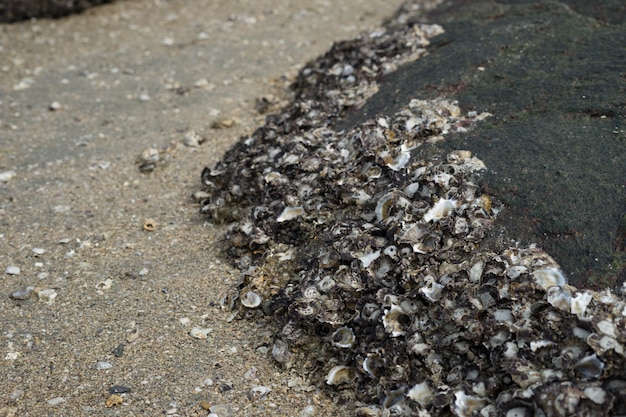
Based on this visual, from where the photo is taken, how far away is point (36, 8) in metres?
8.15

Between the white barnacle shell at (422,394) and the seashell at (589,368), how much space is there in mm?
567

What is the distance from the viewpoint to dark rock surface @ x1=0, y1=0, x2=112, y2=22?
26.5ft

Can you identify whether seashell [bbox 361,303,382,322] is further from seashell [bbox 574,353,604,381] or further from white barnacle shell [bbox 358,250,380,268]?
seashell [bbox 574,353,604,381]

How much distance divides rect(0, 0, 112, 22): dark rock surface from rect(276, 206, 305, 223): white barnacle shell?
5.94 meters

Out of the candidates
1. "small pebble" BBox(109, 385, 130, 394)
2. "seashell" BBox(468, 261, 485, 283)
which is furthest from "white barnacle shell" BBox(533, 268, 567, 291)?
"small pebble" BBox(109, 385, 130, 394)

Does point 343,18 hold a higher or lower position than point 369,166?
lower

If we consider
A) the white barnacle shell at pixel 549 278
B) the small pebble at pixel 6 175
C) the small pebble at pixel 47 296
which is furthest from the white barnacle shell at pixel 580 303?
the small pebble at pixel 6 175

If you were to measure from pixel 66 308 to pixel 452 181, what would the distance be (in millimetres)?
2134

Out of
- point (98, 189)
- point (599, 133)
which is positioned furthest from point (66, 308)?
point (599, 133)

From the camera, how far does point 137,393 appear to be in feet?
9.70

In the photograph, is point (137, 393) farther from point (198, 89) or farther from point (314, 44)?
point (314, 44)

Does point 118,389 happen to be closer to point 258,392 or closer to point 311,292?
point 258,392

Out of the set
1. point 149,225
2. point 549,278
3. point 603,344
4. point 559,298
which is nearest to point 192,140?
point 149,225

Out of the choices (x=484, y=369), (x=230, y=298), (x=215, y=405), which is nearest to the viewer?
(x=484, y=369)
